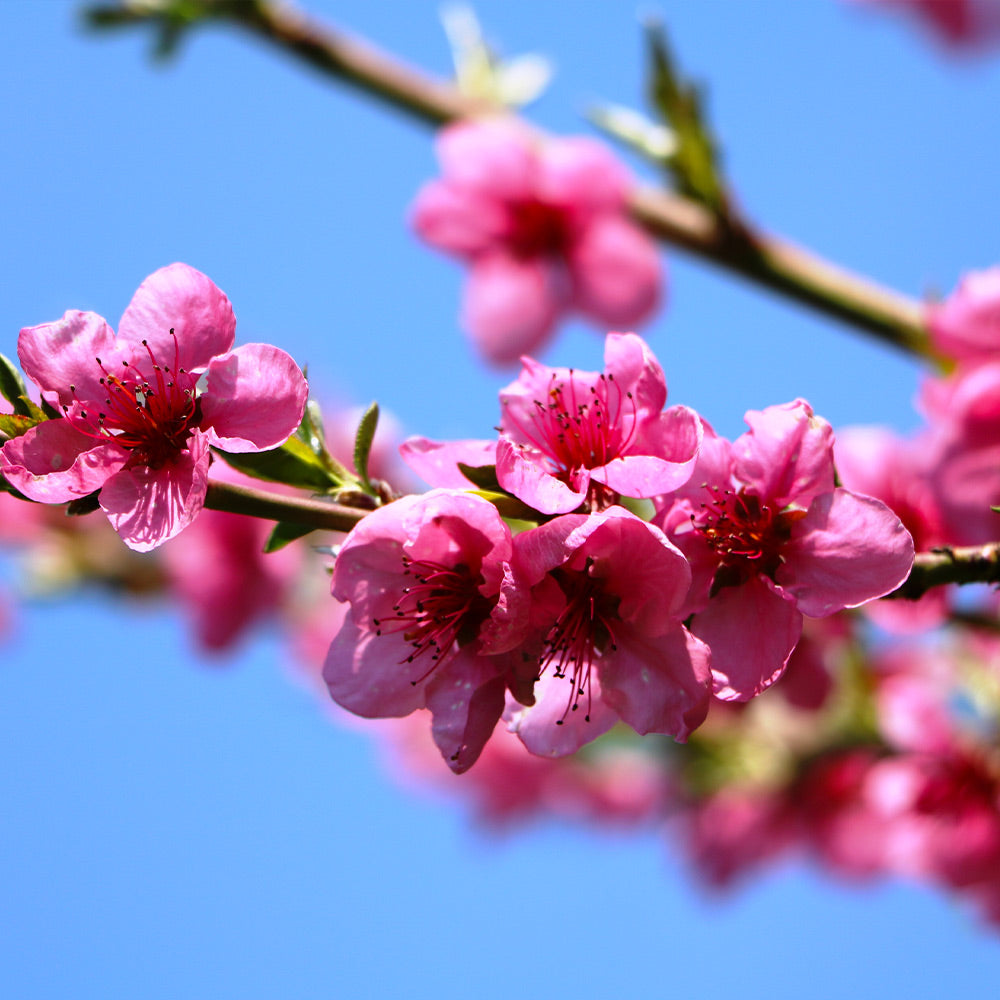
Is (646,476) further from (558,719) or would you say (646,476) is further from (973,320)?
(973,320)

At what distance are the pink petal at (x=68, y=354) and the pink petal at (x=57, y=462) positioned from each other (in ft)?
0.16

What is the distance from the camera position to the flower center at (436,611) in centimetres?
98

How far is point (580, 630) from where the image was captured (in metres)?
1.00

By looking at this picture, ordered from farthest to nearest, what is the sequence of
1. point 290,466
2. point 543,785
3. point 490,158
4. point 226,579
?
1. point 543,785
2. point 226,579
3. point 490,158
4. point 290,466

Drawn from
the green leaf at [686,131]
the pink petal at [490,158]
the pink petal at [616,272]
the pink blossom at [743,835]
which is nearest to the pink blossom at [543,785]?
the pink blossom at [743,835]

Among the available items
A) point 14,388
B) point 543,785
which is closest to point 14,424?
point 14,388

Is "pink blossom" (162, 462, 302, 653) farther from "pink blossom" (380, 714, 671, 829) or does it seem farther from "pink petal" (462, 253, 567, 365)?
"pink blossom" (380, 714, 671, 829)

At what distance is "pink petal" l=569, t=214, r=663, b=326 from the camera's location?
259 cm

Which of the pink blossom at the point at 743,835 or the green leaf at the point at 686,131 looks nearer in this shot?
the green leaf at the point at 686,131

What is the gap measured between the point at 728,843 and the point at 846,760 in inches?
19.3

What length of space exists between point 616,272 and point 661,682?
1.84 metres

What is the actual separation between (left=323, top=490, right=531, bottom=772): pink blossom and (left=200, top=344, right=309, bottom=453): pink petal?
0.42 feet

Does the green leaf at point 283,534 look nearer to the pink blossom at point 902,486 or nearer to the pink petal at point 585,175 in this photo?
the pink blossom at point 902,486

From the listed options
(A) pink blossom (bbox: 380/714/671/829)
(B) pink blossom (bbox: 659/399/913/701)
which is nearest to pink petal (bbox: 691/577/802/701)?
(B) pink blossom (bbox: 659/399/913/701)
